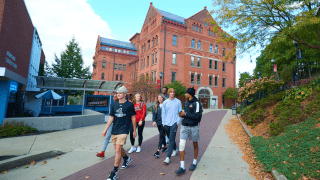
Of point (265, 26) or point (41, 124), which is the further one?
point (265, 26)

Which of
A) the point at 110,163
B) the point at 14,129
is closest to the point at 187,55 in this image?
the point at 14,129

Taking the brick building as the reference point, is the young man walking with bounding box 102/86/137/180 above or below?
below

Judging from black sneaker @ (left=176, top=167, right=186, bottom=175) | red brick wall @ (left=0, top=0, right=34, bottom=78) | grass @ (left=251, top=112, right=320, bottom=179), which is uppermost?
red brick wall @ (left=0, top=0, right=34, bottom=78)

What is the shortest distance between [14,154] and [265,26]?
12904 millimetres

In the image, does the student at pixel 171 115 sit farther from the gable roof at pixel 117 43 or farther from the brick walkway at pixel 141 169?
the gable roof at pixel 117 43

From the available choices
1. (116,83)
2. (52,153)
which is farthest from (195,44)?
(52,153)

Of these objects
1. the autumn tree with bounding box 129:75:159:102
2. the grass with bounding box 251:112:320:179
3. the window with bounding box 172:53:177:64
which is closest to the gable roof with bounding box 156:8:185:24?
the window with bounding box 172:53:177:64

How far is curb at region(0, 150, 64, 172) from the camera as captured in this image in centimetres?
436

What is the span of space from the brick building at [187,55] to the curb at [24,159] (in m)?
24.4

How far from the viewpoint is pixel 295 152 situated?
4473 mm

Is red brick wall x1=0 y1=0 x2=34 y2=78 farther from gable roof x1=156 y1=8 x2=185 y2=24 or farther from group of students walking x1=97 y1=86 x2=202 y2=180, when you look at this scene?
gable roof x1=156 y1=8 x2=185 y2=24

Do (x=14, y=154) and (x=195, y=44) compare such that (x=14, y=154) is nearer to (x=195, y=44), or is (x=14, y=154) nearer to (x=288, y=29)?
(x=288, y=29)

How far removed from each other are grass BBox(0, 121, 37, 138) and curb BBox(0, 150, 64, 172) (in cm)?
367

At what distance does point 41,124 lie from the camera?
9.02m
